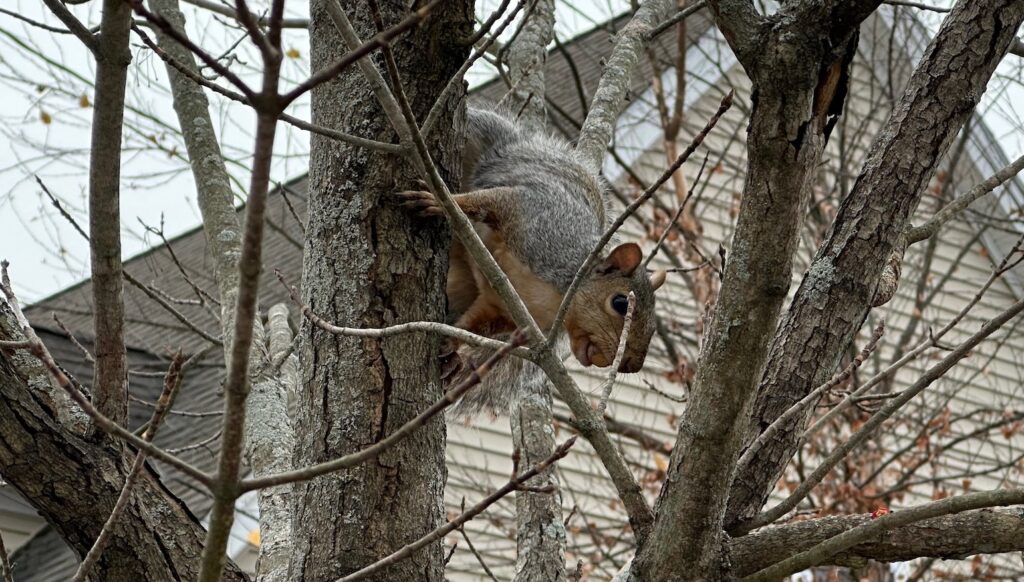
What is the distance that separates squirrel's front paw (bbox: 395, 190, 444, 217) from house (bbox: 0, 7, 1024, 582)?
285 centimetres

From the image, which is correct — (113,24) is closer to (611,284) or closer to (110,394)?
(110,394)

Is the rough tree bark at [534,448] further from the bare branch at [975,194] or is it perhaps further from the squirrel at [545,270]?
the bare branch at [975,194]

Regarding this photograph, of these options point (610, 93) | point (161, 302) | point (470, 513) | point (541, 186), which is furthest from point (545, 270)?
point (470, 513)

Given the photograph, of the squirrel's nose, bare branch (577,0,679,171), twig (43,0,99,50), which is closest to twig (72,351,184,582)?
twig (43,0,99,50)

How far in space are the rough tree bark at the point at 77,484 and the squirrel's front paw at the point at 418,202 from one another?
70cm

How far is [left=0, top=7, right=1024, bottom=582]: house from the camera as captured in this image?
20.2ft

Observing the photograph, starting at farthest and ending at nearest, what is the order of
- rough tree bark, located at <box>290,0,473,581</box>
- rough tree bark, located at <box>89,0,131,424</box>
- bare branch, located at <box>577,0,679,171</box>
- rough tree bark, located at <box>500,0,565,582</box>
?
bare branch, located at <box>577,0,679,171</box> → rough tree bark, located at <box>500,0,565,582</box> → rough tree bark, located at <box>290,0,473,581</box> → rough tree bark, located at <box>89,0,131,424</box>

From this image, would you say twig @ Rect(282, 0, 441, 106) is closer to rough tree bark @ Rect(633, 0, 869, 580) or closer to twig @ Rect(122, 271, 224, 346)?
rough tree bark @ Rect(633, 0, 869, 580)

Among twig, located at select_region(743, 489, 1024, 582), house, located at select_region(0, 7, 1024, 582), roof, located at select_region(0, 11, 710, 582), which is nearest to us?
twig, located at select_region(743, 489, 1024, 582)

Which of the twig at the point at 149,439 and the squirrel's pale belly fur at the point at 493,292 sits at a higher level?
the squirrel's pale belly fur at the point at 493,292

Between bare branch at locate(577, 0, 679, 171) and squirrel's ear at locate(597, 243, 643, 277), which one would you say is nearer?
squirrel's ear at locate(597, 243, 643, 277)

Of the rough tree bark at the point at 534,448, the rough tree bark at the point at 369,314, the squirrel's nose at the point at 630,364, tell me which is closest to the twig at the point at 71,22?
the rough tree bark at the point at 369,314

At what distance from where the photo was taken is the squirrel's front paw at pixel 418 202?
2252 millimetres

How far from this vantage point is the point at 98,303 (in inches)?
76.9
